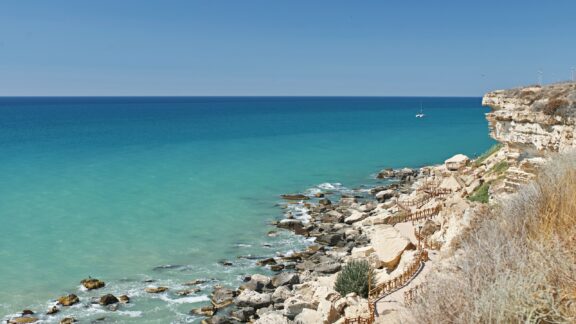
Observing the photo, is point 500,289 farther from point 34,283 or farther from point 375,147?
point 375,147

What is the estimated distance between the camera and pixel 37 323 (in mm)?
18453

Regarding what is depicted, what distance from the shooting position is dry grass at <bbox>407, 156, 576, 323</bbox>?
6539mm

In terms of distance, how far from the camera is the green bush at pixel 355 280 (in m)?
17.9

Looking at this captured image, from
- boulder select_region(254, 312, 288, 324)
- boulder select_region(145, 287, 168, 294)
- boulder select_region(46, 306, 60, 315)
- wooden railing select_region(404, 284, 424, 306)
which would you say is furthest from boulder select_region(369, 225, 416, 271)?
boulder select_region(46, 306, 60, 315)

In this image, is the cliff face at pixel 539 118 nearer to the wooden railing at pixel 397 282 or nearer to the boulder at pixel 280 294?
the wooden railing at pixel 397 282

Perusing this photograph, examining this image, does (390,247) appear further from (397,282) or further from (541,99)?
(541,99)

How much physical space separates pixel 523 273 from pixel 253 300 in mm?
13618

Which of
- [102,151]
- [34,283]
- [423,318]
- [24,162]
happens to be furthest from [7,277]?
[102,151]

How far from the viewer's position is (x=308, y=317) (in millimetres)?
16250

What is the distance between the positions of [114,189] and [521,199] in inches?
1493

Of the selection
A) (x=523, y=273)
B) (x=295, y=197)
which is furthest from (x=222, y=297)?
(x=295, y=197)

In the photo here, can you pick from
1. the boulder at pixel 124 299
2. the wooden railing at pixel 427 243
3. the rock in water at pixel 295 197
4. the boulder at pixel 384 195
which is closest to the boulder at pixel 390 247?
the wooden railing at pixel 427 243

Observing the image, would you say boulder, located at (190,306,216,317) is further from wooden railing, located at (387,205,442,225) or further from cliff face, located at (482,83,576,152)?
cliff face, located at (482,83,576,152)

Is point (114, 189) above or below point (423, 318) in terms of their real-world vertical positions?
below
